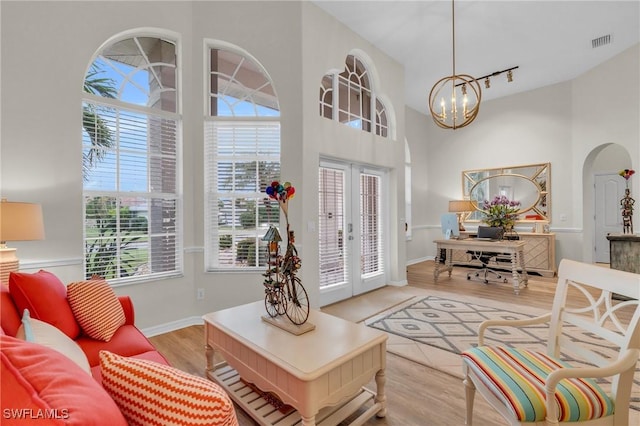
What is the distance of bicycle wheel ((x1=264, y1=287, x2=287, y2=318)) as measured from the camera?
1975 mm

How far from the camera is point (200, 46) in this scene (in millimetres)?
3422

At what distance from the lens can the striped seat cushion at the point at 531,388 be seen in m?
1.21

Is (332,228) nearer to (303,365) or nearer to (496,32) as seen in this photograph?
(303,365)

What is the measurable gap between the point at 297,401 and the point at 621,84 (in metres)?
6.82

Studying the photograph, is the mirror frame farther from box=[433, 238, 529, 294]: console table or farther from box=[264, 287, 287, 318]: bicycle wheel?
box=[264, 287, 287, 318]: bicycle wheel

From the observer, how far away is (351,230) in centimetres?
436

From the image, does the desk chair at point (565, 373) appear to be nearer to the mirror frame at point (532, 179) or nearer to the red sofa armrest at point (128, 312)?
the red sofa armrest at point (128, 312)

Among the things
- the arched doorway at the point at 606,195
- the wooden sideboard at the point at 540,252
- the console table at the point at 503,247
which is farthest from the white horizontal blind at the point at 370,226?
the arched doorway at the point at 606,195

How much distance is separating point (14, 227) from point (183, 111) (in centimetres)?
189

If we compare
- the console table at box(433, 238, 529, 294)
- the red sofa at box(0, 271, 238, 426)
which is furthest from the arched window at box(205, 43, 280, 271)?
the console table at box(433, 238, 529, 294)

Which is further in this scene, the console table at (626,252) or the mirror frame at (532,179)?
the mirror frame at (532,179)

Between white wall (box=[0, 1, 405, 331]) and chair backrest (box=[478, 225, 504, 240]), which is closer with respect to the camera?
white wall (box=[0, 1, 405, 331])

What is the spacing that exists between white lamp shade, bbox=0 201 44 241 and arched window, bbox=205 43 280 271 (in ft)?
4.94

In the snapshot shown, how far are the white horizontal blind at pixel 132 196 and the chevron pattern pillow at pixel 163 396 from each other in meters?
2.66
